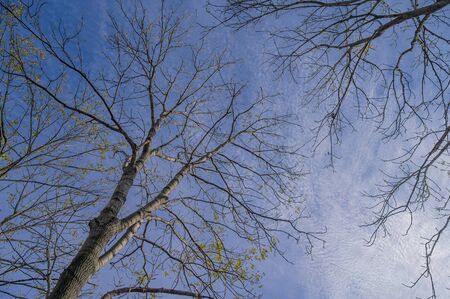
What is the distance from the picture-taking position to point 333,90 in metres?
4.59

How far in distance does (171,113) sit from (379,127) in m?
3.40

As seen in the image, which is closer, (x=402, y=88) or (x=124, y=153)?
(x=402, y=88)

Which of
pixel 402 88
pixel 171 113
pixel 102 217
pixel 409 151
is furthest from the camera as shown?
pixel 171 113

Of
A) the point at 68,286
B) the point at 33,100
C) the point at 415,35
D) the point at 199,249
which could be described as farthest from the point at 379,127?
the point at 33,100

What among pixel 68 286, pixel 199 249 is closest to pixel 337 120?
pixel 199 249

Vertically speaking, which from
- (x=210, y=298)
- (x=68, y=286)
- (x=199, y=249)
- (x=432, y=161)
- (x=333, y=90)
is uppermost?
(x=333, y=90)

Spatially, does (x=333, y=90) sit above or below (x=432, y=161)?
above

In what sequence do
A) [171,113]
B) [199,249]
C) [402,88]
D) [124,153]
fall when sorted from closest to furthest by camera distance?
1. [402,88]
2. [199,249]
3. [124,153]
4. [171,113]

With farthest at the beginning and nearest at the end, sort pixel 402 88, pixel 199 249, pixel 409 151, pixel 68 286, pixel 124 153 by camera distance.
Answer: pixel 124 153 → pixel 199 249 → pixel 402 88 → pixel 409 151 → pixel 68 286

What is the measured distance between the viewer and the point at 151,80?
5.52 metres

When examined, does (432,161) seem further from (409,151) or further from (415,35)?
(415,35)

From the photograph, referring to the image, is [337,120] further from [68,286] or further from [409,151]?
[68,286]

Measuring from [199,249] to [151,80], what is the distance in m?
2.75

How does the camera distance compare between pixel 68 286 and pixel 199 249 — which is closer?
pixel 68 286
